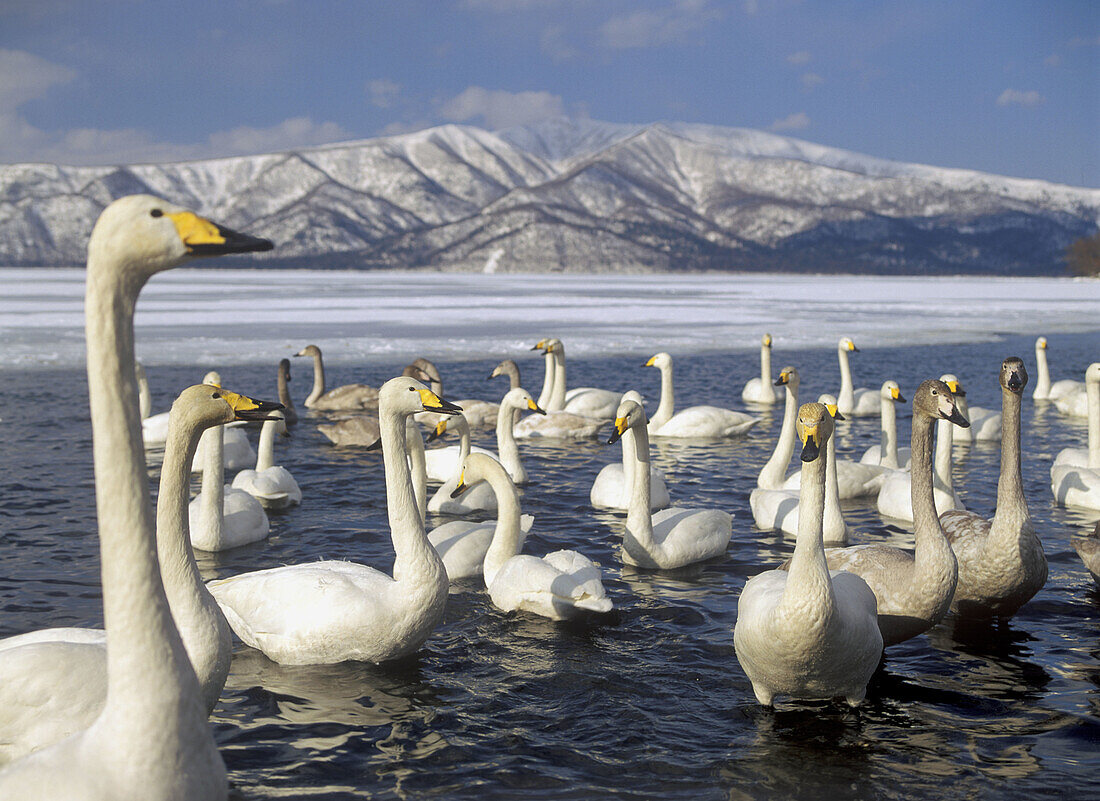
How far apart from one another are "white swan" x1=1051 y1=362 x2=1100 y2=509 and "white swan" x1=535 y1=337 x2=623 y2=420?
721 centimetres

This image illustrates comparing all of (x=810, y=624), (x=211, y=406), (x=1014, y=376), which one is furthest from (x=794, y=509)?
(x=211, y=406)

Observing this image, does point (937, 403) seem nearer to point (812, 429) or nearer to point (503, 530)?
point (812, 429)

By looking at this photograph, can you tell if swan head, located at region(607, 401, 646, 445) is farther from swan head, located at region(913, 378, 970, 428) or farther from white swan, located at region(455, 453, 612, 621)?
swan head, located at region(913, 378, 970, 428)

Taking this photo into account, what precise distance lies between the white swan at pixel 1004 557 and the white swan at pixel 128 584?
578 centimetres

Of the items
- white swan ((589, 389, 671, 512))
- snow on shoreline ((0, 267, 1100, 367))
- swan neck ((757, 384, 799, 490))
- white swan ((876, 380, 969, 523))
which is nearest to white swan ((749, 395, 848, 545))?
swan neck ((757, 384, 799, 490))

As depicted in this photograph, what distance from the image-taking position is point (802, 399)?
19359 millimetres

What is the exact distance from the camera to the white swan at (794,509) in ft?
29.0

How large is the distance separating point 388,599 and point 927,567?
3.46 metres

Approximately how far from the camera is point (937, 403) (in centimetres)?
678

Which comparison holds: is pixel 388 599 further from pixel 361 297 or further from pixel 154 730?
pixel 361 297

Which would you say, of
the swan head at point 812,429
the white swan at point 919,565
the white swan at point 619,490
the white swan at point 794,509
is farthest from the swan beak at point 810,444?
the white swan at point 619,490

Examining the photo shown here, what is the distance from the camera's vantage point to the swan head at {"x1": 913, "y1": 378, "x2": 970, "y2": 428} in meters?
6.70

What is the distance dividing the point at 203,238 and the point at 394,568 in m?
3.85

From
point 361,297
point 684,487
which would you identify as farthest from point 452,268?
point 684,487
